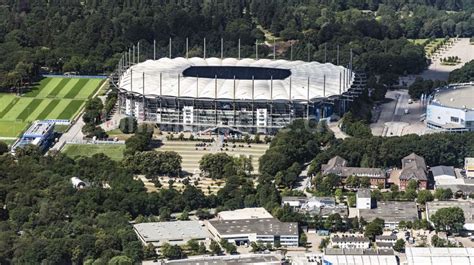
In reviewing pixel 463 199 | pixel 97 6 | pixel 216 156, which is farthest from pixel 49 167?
pixel 97 6

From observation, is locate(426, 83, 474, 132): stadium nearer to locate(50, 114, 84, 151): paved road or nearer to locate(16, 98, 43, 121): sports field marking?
locate(50, 114, 84, 151): paved road

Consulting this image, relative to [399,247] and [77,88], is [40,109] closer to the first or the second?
[77,88]

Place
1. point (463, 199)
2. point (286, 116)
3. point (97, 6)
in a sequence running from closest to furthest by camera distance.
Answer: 1. point (463, 199)
2. point (286, 116)
3. point (97, 6)

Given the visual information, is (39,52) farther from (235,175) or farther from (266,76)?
(235,175)

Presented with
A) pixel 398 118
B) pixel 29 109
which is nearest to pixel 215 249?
pixel 398 118

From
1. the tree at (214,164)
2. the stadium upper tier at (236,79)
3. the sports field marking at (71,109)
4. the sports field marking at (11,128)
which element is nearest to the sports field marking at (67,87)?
the sports field marking at (71,109)

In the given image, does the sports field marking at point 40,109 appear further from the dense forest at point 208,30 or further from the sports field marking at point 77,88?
the dense forest at point 208,30

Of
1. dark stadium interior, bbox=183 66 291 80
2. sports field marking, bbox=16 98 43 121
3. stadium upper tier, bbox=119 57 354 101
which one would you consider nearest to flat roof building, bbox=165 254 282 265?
stadium upper tier, bbox=119 57 354 101
